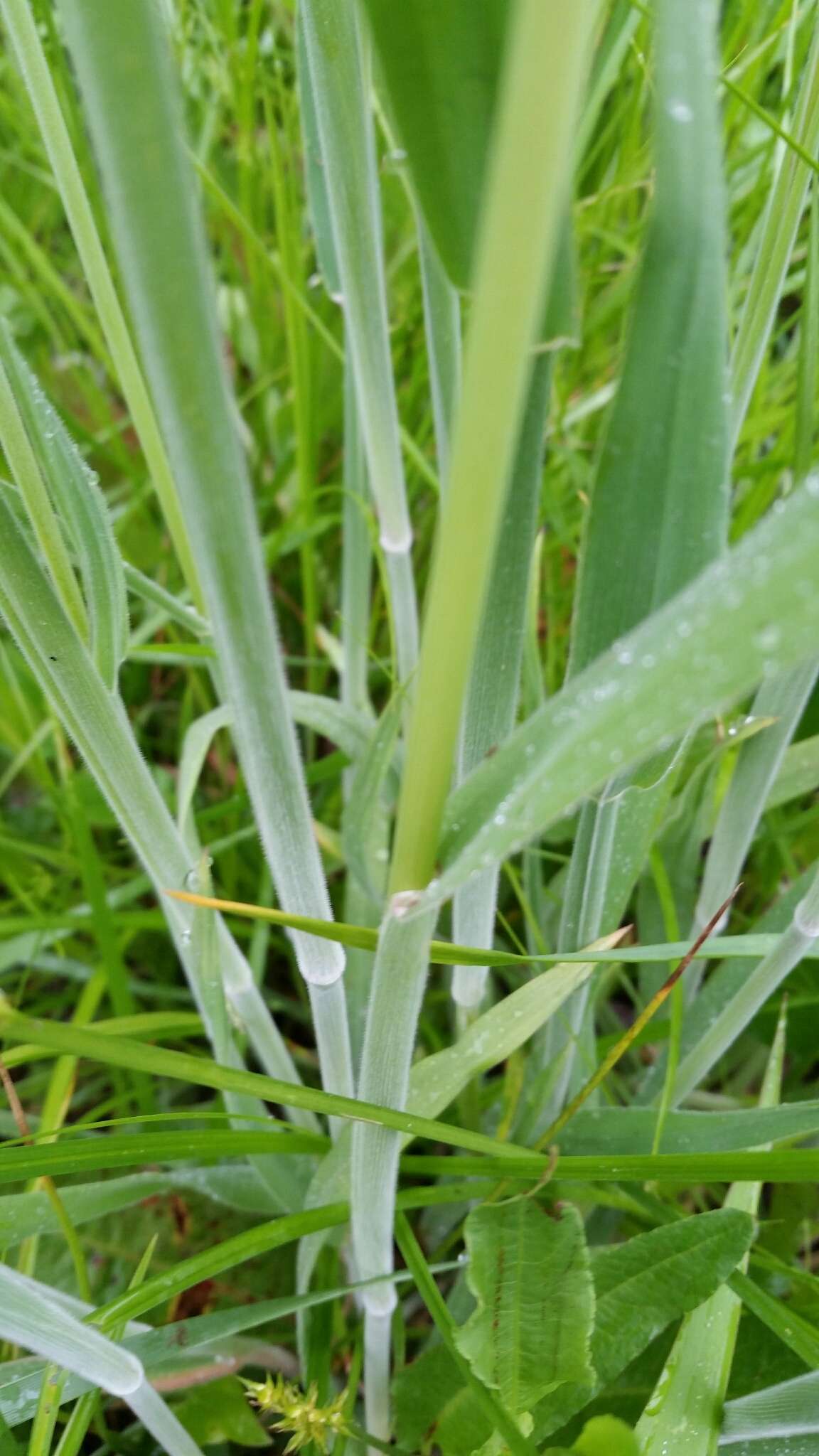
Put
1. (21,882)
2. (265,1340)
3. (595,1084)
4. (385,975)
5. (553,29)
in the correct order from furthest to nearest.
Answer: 1. (21,882)
2. (265,1340)
3. (595,1084)
4. (385,975)
5. (553,29)

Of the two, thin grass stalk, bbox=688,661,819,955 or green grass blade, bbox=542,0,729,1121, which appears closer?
green grass blade, bbox=542,0,729,1121

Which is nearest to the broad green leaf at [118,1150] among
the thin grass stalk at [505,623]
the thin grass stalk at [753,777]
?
the thin grass stalk at [505,623]

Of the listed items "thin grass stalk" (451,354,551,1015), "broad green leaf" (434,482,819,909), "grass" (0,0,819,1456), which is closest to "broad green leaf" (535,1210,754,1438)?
"grass" (0,0,819,1456)

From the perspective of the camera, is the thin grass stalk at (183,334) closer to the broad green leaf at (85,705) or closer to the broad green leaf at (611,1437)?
the broad green leaf at (85,705)

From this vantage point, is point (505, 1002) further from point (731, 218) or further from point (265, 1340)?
point (731, 218)

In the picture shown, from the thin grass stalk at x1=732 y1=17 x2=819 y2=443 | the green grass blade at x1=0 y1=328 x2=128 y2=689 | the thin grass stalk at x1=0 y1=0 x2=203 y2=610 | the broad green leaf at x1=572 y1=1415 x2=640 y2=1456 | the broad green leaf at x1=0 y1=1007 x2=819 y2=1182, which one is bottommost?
the broad green leaf at x1=572 y1=1415 x2=640 y2=1456

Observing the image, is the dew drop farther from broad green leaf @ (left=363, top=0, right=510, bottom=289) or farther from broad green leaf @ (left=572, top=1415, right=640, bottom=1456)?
broad green leaf @ (left=572, top=1415, right=640, bottom=1456)

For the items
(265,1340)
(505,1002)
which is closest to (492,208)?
(505,1002)
